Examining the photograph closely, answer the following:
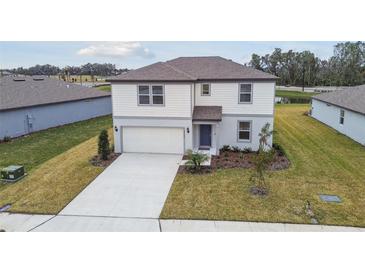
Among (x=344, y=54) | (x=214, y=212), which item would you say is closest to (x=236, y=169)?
(x=214, y=212)

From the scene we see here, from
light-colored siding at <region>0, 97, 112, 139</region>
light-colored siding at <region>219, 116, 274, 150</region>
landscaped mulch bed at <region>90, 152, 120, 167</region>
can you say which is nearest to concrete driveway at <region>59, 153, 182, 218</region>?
landscaped mulch bed at <region>90, 152, 120, 167</region>

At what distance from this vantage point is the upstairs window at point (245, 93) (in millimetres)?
15711

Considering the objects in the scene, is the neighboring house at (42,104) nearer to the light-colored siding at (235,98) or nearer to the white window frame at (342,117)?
the light-colored siding at (235,98)

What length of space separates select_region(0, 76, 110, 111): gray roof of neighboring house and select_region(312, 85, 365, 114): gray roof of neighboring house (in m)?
23.8

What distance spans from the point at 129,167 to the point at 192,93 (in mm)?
5416

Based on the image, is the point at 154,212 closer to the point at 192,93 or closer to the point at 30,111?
the point at 192,93

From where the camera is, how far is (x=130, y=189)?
37.5ft

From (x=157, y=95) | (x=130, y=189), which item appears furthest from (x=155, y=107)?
(x=130, y=189)

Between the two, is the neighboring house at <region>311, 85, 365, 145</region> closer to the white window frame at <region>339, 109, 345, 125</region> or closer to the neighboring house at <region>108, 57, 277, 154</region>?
the white window frame at <region>339, 109, 345, 125</region>

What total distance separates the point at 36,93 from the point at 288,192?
2344 centimetres

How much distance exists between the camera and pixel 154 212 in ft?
30.8

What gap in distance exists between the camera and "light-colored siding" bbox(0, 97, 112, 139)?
67.1 feet

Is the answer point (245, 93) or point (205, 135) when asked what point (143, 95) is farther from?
point (245, 93)

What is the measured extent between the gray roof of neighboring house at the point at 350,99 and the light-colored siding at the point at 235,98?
283 inches
